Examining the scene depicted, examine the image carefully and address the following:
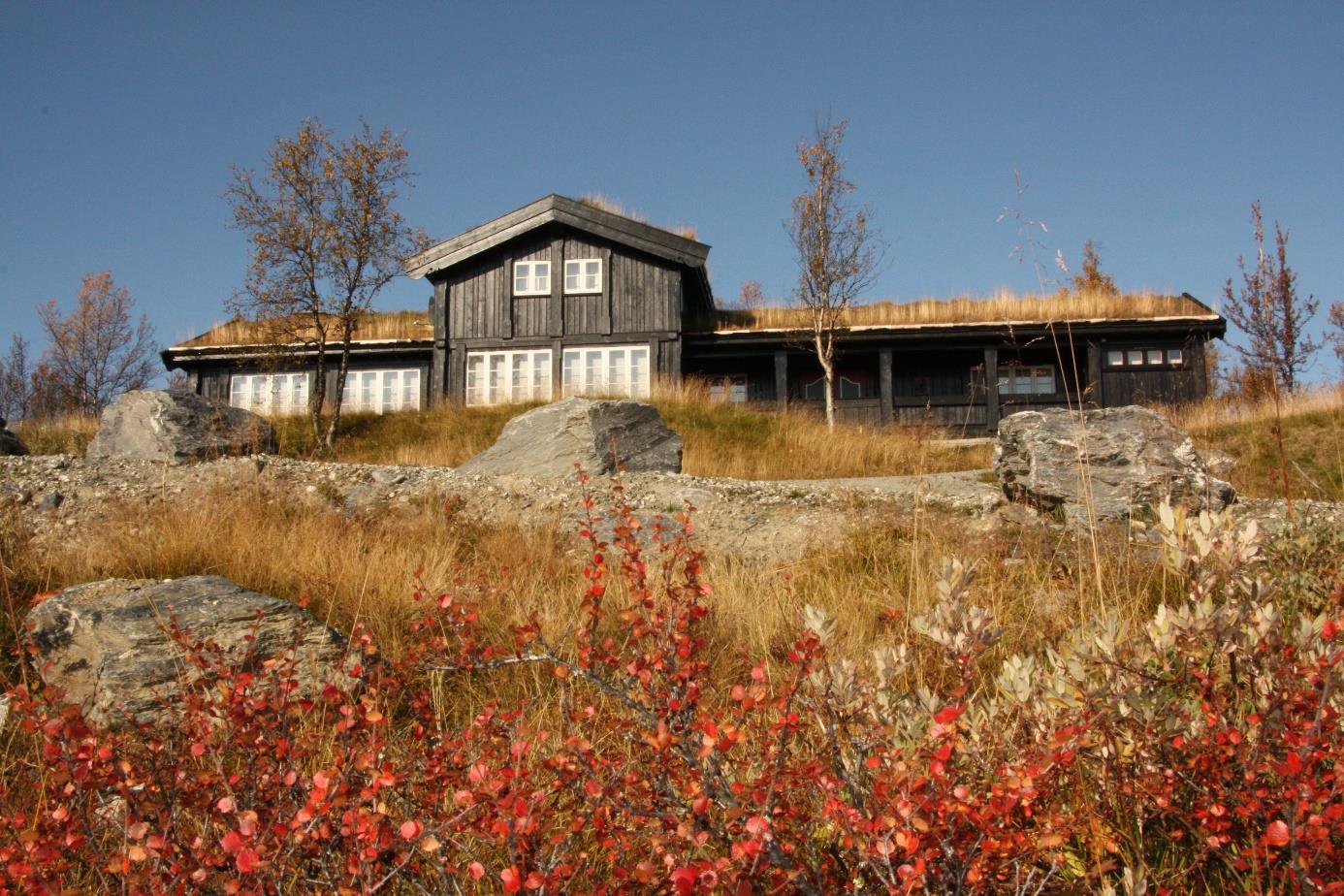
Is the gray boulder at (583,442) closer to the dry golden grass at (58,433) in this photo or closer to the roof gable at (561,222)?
the dry golden grass at (58,433)

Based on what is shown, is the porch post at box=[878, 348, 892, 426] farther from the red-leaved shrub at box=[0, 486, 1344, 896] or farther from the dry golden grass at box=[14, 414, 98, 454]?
the red-leaved shrub at box=[0, 486, 1344, 896]

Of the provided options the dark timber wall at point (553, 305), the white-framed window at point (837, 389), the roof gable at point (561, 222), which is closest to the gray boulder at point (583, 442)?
the dark timber wall at point (553, 305)

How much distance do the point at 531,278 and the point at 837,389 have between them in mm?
8279

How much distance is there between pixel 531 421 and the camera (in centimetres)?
1066

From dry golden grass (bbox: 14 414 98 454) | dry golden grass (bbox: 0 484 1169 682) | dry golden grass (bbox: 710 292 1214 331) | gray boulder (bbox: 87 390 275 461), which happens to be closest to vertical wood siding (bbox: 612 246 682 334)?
dry golden grass (bbox: 710 292 1214 331)

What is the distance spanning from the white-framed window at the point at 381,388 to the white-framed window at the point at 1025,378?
1500 centimetres

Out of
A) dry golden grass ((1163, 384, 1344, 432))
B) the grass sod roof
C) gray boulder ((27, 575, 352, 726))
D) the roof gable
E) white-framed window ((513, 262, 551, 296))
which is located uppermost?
the roof gable

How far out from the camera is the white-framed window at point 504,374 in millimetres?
20688

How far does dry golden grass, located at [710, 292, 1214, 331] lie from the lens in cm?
2061

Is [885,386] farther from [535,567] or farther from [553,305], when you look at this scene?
[535,567]

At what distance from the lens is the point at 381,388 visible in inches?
890

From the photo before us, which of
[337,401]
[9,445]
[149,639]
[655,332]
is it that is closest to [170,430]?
[9,445]

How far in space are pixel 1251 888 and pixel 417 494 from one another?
635 centimetres

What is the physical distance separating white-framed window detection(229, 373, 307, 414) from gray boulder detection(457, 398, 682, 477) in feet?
45.8
